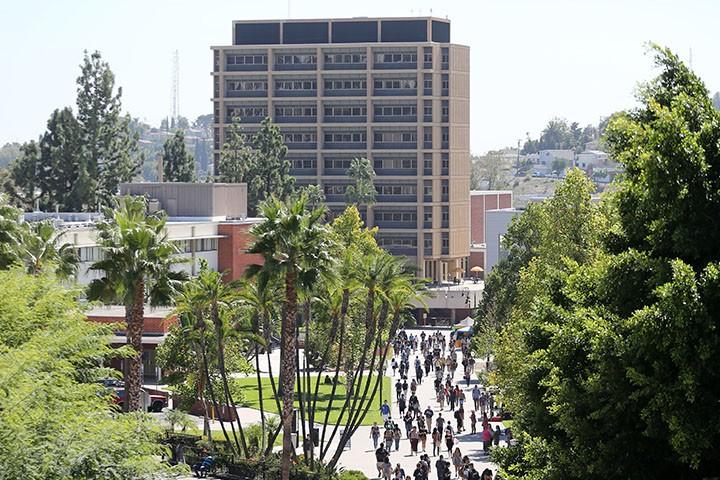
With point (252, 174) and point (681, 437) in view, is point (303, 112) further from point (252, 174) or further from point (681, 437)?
point (681, 437)

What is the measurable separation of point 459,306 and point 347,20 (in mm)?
37009

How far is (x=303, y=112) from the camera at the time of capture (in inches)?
5640

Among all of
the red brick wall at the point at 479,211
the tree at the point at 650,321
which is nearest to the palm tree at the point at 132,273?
the tree at the point at 650,321

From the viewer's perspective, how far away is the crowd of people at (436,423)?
160ft

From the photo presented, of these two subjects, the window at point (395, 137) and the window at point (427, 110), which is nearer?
the window at point (427, 110)

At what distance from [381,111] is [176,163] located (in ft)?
80.0

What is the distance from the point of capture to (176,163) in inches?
4879

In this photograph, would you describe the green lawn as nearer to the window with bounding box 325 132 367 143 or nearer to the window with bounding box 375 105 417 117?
the window with bounding box 375 105 417 117

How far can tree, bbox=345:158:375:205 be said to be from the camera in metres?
134

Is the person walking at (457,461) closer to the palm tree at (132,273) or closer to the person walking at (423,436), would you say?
the person walking at (423,436)

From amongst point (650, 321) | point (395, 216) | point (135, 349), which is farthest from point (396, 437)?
point (395, 216)

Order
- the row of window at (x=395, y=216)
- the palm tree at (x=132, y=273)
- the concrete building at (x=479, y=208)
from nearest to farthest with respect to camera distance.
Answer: the palm tree at (x=132, y=273) < the row of window at (x=395, y=216) < the concrete building at (x=479, y=208)

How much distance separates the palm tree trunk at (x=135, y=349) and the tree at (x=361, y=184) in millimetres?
87699

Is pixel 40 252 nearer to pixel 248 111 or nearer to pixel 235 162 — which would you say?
pixel 235 162
